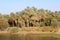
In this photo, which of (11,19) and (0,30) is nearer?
(0,30)

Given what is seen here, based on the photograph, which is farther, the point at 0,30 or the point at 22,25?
the point at 22,25

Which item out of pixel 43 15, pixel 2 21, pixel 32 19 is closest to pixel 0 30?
pixel 2 21

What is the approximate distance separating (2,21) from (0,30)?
365cm

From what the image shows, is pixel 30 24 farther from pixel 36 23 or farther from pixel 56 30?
pixel 56 30

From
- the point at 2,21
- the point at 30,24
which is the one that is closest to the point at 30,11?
the point at 30,24

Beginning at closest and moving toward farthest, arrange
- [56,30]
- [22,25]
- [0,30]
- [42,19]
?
[56,30] < [0,30] < [22,25] < [42,19]

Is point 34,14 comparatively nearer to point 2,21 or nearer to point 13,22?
point 13,22

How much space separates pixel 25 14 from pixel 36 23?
8.13 m

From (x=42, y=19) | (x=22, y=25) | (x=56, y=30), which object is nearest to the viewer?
(x=56, y=30)

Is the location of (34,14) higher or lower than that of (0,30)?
higher

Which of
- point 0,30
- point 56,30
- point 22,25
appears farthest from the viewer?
point 22,25

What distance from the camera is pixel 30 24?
84.6m

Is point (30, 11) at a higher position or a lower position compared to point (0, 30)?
higher

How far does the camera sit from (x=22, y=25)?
81.3 meters
